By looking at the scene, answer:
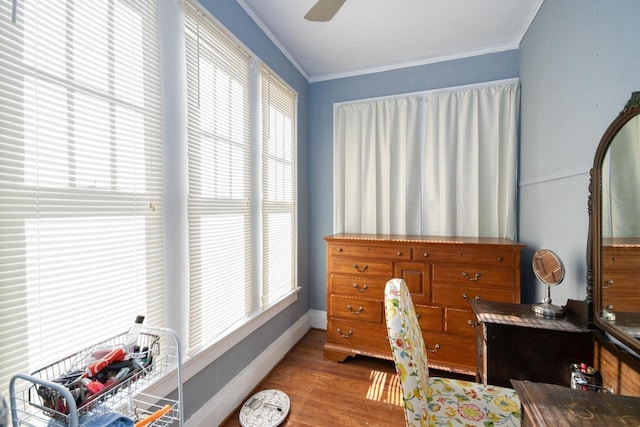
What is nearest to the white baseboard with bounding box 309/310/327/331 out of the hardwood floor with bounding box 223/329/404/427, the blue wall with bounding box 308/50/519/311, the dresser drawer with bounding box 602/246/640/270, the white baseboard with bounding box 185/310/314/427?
the blue wall with bounding box 308/50/519/311

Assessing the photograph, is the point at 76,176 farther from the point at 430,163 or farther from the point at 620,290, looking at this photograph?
the point at 430,163

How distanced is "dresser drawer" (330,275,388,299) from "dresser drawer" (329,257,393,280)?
0.14 feet

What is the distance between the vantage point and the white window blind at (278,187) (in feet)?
7.23

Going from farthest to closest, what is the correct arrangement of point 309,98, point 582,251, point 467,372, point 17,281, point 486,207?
point 309,98 < point 486,207 < point 467,372 < point 582,251 < point 17,281

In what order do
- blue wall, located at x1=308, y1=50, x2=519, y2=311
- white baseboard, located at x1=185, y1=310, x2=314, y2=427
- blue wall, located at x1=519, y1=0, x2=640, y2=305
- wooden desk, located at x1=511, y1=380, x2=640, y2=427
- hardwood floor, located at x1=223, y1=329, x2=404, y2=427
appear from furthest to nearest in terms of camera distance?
blue wall, located at x1=308, y1=50, x2=519, y2=311 < hardwood floor, located at x1=223, y1=329, x2=404, y2=427 < white baseboard, located at x1=185, y1=310, x2=314, y2=427 < blue wall, located at x1=519, y1=0, x2=640, y2=305 < wooden desk, located at x1=511, y1=380, x2=640, y2=427

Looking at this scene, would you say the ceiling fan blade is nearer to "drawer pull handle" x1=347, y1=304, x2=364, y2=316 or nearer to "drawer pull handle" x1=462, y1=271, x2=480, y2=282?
"drawer pull handle" x1=462, y1=271, x2=480, y2=282

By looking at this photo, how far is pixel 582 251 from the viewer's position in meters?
1.42

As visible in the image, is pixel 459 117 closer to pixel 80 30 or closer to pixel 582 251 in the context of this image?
pixel 582 251

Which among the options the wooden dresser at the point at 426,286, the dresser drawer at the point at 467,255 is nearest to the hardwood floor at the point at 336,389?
the wooden dresser at the point at 426,286

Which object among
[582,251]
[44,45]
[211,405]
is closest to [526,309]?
[582,251]

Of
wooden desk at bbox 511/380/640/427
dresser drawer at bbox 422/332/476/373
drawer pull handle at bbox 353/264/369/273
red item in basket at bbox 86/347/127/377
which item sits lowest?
dresser drawer at bbox 422/332/476/373

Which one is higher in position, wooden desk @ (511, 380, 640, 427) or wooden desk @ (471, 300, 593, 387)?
wooden desk @ (511, 380, 640, 427)

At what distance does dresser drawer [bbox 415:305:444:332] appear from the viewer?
6.91 ft

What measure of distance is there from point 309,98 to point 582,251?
272 centimetres
